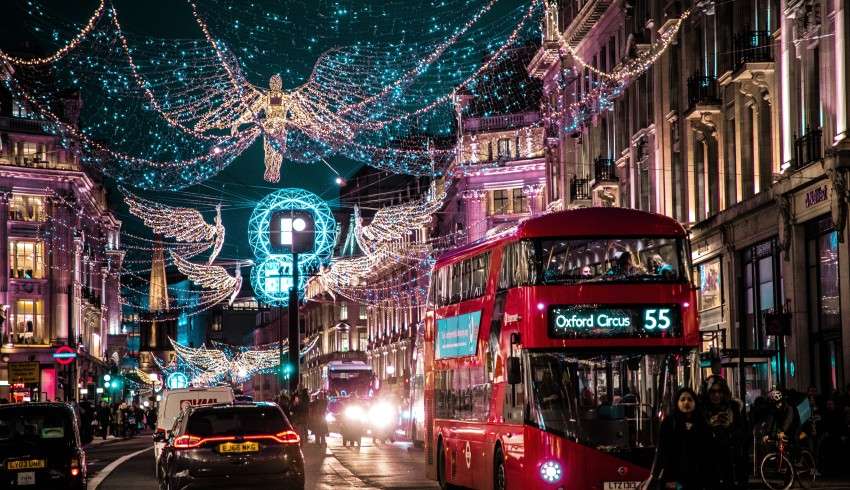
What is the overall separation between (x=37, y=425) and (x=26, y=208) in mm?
67468

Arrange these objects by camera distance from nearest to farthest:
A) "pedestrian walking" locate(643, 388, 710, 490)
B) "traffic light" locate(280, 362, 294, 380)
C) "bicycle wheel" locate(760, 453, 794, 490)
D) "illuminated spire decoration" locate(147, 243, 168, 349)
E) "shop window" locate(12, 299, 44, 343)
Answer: "pedestrian walking" locate(643, 388, 710, 490)
"bicycle wheel" locate(760, 453, 794, 490)
"traffic light" locate(280, 362, 294, 380)
"shop window" locate(12, 299, 44, 343)
"illuminated spire decoration" locate(147, 243, 168, 349)

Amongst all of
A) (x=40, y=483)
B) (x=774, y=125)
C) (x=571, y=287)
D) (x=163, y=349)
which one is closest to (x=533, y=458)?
(x=571, y=287)

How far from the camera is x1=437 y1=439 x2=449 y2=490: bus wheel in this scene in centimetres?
2508

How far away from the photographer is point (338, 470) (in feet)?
102

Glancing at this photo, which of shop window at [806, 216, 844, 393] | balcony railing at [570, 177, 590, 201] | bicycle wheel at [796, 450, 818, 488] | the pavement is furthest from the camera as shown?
balcony railing at [570, 177, 590, 201]

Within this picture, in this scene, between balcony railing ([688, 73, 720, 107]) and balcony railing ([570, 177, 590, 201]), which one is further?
balcony railing ([570, 177, 590, 201])

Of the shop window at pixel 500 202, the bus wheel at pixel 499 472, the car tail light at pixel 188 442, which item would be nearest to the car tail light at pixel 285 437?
the car tail light at pixel 188 442

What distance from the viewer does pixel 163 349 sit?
A: 187 m

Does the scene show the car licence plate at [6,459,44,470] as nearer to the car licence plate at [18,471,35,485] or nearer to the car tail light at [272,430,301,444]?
the car licence plate at [18,471,35,485]

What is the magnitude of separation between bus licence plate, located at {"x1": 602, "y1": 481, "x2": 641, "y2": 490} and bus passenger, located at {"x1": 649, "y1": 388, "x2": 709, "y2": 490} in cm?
553

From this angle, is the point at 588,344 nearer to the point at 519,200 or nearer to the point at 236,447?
the point at 236,447

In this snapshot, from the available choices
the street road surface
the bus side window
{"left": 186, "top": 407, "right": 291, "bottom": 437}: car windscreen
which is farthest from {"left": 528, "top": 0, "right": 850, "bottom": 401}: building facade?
{"left": 186, "top": 407, "right": 291, "bottom": 437}: car windscreen

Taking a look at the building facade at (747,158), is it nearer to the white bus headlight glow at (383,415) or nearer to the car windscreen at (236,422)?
the white bus headlight glow at (383,415)

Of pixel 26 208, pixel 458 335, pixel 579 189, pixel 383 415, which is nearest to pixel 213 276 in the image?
pixel 383 415
